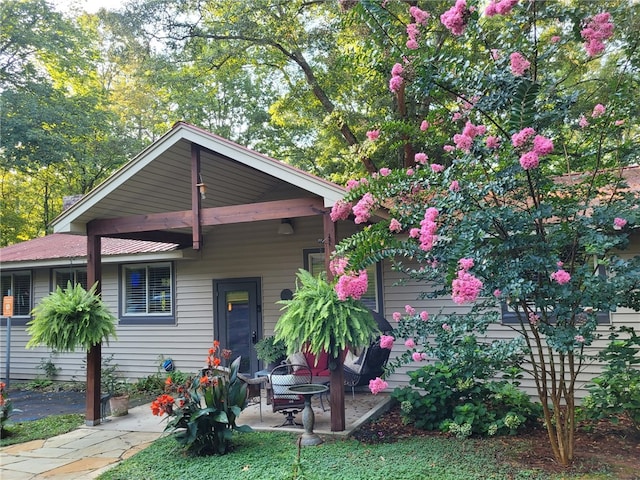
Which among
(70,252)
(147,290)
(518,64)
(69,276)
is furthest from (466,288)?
(69,276)

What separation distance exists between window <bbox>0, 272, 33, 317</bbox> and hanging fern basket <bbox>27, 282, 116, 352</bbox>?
5356 millimetres

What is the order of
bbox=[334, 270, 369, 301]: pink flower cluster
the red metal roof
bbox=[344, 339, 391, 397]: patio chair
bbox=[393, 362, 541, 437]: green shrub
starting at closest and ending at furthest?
bbox=[334, 270, 369, 301]: pink flower cluster < bbox=[393, 362, 541, 437]: green shrub < bbox=[344, 339, 391, 397]: patio chair < the red metal roof

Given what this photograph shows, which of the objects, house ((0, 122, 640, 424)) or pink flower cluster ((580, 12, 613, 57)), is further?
house ((0, 122, 640, 424))

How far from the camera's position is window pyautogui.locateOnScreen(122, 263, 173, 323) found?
29.7ft

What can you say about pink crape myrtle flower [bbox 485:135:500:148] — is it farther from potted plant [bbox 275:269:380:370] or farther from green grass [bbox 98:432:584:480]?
green grass [bbox 98:432:584:480]

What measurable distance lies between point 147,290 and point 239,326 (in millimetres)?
2211

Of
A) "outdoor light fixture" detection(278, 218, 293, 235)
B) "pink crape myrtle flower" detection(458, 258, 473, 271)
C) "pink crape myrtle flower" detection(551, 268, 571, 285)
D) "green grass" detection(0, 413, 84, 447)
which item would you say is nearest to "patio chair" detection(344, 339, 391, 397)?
"outdoor light fixture" detection(278, 218, 293, 235)

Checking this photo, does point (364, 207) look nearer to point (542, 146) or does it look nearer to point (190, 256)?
point (542, 146)

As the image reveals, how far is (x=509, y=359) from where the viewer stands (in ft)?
13.1

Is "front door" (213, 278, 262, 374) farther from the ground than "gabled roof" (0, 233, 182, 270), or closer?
closer

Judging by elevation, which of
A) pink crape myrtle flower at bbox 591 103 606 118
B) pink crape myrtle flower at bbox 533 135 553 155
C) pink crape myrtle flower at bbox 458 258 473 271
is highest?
pink crape myrtle flower at bbox 591 103 606 118

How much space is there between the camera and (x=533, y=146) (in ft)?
10.7

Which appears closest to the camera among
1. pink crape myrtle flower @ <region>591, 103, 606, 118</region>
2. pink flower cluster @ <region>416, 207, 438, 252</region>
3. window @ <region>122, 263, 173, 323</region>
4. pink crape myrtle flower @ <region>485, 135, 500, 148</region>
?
pink flower cluster @ <region>416, 207, 438, 252</region>

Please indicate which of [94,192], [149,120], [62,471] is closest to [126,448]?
[62,471]
